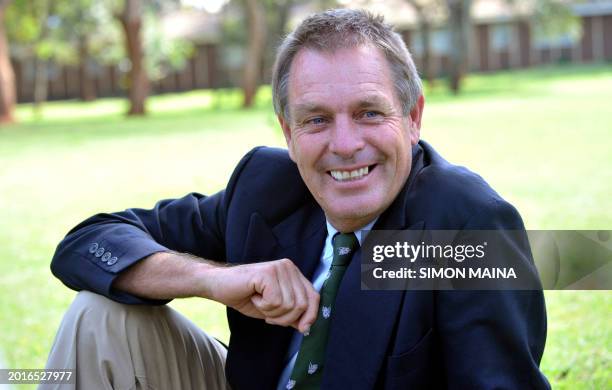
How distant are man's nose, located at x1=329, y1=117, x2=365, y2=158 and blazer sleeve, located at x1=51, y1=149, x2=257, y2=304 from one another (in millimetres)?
595

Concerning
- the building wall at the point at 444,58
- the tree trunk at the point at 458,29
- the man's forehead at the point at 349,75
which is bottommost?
the building wall at the point at 444,58

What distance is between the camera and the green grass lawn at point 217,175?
18.4ft

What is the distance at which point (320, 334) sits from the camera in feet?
8.49

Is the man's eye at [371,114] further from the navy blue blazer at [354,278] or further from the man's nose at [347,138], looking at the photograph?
the navy blue blazer at [354,278]

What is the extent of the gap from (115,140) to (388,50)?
1825 centimetres

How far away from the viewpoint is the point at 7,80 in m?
28.8

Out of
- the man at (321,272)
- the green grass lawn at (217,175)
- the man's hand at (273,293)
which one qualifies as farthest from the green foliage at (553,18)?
the man's hand at (273,293)

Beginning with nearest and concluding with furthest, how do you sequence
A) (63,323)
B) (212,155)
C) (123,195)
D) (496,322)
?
1. (496,322)
2. (63,323)
3. (123,195)
4. (212,155)

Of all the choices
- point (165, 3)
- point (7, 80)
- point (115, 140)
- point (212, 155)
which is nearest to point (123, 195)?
point (212, 155)

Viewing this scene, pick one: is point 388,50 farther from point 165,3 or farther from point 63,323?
point 165,3

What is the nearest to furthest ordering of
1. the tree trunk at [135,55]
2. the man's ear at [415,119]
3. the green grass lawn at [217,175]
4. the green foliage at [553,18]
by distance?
the man's ear at [415,119], the green grass lawn at [217,175], the tree trunk at [135,55], the green foliage at [553,18]

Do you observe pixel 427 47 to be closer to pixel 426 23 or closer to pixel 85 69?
pixel 426 23

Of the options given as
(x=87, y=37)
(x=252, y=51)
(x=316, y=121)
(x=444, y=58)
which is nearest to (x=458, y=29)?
(x=252, y=51)

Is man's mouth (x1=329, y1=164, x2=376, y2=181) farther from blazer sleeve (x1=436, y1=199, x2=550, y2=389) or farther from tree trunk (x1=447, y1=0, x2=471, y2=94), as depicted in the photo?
tree trunk (x1=447, y1=0, x2=471, y2=94)
